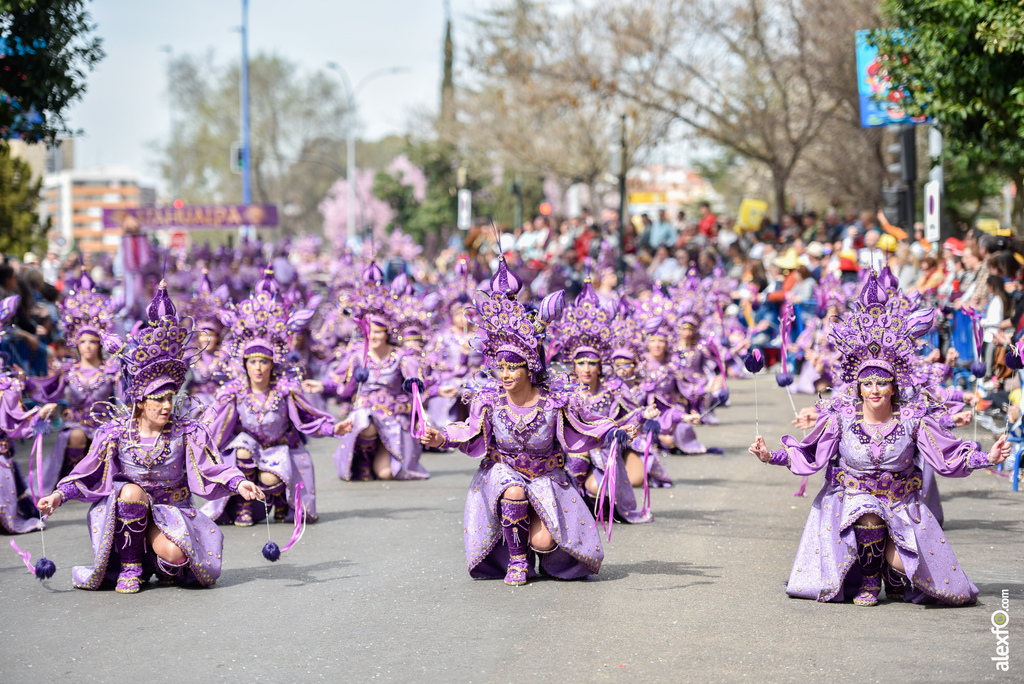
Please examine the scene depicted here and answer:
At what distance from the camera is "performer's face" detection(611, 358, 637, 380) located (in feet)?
35.2

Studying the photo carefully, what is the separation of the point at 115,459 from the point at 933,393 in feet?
15.7

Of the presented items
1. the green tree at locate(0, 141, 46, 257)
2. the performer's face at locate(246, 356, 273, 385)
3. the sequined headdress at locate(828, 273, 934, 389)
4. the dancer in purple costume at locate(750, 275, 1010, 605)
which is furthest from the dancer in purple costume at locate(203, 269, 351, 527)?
the green tree at locate(0, 141, 46, 257)

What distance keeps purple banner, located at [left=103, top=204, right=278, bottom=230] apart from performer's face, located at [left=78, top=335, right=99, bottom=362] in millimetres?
28764

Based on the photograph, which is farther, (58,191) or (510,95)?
(58,191)

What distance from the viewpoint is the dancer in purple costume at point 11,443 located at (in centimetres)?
870

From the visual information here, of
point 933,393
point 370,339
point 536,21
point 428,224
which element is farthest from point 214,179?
point 933,393

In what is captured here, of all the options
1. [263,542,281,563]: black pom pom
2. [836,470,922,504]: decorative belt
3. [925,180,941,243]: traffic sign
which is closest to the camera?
[836,470,922,504]: decorative belt

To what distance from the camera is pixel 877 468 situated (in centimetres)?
697

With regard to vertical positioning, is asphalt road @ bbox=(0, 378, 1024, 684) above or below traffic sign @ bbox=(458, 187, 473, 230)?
below

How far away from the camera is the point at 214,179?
8250 cm

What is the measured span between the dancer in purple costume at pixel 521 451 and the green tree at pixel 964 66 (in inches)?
242

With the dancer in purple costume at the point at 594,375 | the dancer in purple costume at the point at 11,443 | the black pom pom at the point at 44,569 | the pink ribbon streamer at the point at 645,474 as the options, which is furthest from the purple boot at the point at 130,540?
the pink ribbon streamer at the point at 645,474

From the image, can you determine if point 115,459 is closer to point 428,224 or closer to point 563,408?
point 563,408

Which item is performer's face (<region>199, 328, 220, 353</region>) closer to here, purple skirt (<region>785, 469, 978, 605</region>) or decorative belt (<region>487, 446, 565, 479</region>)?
decorative belt (<region>487, 446, 565, 479</region>)
